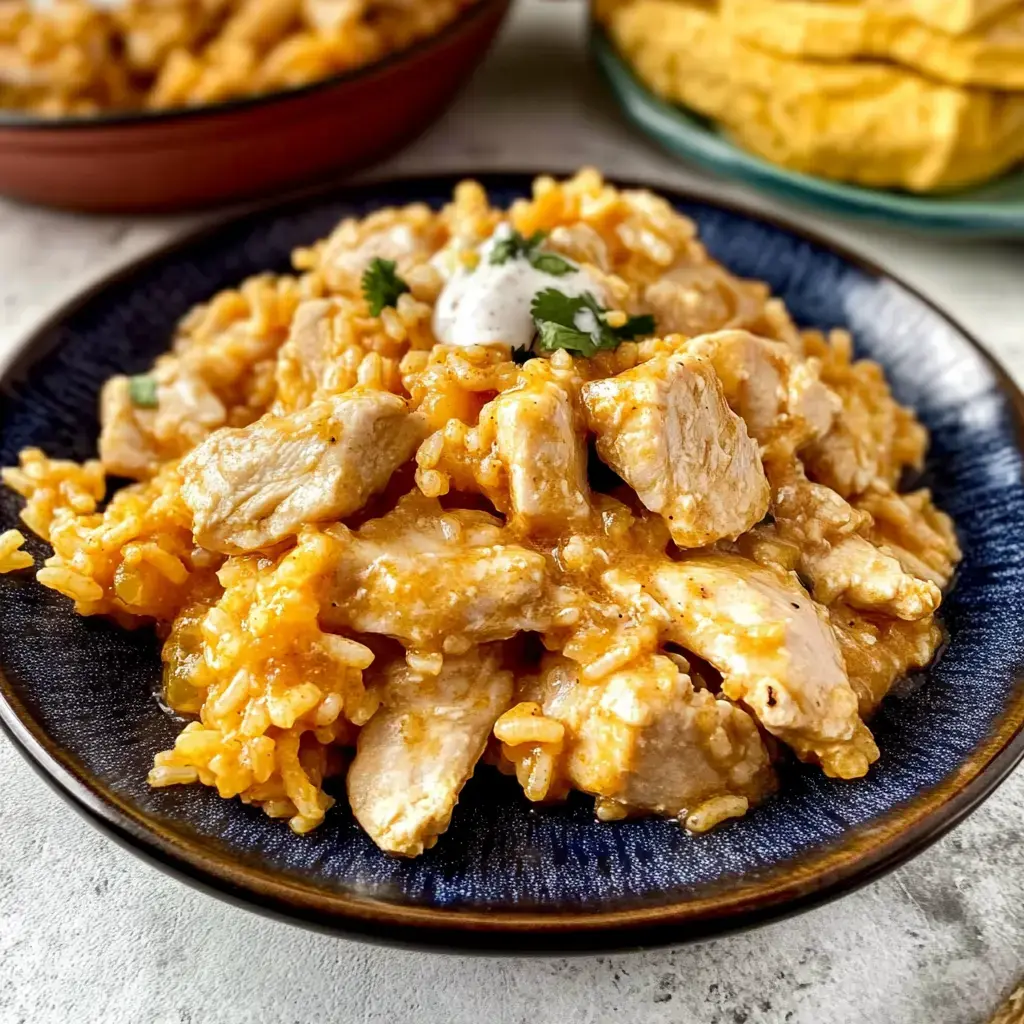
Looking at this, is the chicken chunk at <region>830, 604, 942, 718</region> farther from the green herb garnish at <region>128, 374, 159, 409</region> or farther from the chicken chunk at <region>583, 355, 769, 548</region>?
the green herb garnish at <region>128, 374, 159, 409</region>

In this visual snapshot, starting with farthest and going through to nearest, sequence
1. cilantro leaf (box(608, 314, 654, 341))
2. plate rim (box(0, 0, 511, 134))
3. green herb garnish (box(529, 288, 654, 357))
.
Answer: plate rim (box(0, 0, 511, 134)) < cilantro leaf (box(608, 314, 654, 341)) < green herb garnish (box(529, 288, 654, 357))

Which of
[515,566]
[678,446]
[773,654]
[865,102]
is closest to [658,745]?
[773,654]

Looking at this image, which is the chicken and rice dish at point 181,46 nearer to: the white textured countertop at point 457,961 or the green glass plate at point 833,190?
the green glass plate at point 833,190

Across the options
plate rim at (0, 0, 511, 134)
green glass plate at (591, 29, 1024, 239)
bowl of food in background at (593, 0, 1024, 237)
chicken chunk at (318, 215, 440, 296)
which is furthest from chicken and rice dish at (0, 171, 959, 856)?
bowl of food in background at (593, 0, 1024, 237)

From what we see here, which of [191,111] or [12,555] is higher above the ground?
[191,111]

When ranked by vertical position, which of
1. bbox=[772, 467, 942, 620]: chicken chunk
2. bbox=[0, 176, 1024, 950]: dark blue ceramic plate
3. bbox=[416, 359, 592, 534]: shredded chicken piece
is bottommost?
bbox=[0, 176, 1024, 950]: dark blue ceramic plate

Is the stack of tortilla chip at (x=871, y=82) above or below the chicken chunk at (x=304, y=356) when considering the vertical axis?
above

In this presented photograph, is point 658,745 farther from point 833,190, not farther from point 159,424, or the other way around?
point 833,190

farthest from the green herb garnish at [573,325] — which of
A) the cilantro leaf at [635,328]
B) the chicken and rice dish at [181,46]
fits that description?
the chicken and rice dish at [181,46]
